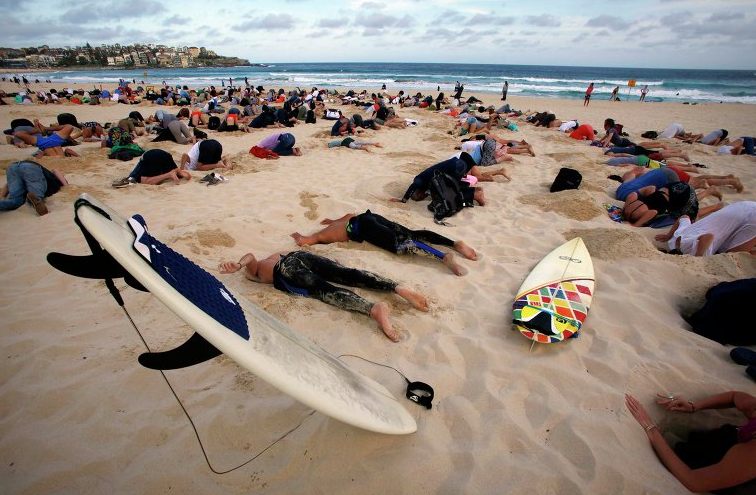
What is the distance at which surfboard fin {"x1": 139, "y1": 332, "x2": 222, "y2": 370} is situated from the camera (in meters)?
1.36

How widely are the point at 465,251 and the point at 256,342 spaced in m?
3.12

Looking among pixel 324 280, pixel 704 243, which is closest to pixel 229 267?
pixel 324 280

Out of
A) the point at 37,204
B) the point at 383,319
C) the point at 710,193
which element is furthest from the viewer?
the point at 710,193

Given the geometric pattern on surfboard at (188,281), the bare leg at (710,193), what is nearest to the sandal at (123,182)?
the geometric pattern on surfboard at (188,281)

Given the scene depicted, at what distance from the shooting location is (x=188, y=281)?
4.52 feet

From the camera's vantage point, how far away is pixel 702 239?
3.95 metres

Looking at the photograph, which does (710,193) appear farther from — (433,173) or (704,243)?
(433,173)

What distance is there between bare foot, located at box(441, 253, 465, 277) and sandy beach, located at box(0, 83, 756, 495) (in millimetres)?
86

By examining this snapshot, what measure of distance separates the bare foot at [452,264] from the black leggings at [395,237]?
110mm

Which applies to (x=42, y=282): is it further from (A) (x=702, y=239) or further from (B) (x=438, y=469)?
(A) (x=702, y=239)

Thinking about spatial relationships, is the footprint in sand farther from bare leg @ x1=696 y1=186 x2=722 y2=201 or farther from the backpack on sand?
bare leg @ x1=696 y1=186 x2=722 y2=201

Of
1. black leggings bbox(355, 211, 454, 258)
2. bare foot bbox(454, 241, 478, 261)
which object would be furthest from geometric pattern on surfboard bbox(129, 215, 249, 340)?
bare foot bbox(454, 241, 478, 261)

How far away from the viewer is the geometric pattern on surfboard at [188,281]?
1.27 metres

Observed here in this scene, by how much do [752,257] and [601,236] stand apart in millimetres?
1401
